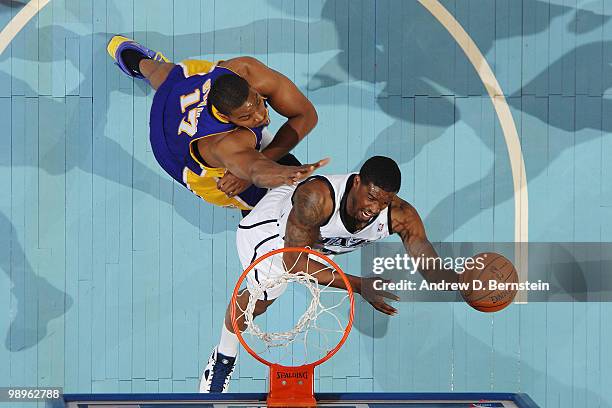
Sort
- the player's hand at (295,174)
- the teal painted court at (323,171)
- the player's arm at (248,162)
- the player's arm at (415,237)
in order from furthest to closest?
the teal painted court at (323,171) < the player's arm at (415,237) < the player's arm at (248,162) < the player's hand at (295,174)

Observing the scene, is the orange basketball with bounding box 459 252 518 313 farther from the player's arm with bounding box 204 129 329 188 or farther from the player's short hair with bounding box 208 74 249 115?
the player's short hair with bounding box 208 74 249 115

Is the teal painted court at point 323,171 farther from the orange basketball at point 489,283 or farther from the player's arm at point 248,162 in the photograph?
the player's arm at point 248,162

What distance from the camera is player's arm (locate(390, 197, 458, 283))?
6.03m

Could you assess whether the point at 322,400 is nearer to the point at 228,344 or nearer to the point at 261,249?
the point at 261,249

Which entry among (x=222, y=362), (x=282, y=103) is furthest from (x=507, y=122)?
(x=222, y=362)

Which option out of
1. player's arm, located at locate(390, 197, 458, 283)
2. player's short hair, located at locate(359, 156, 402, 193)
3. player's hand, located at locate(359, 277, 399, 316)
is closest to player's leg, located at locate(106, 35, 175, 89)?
player's short hair, located at locate(359, 156, 402, 193)

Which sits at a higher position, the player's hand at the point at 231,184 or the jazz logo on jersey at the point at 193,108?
the jazz logo on jersey at the point at 193,108

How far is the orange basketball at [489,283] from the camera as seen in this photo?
6461mm

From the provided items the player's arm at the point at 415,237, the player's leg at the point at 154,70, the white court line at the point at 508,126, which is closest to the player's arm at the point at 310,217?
the player's arm at the point at 415,237

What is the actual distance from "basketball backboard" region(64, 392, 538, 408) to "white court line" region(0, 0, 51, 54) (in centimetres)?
271

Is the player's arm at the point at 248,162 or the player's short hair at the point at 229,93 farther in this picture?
the player's short hair at the point at 229,93

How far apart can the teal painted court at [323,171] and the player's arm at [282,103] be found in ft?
0.48

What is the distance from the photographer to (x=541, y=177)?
21.4 ft

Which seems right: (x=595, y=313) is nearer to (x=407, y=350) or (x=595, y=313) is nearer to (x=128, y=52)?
(x=407, y=350)
